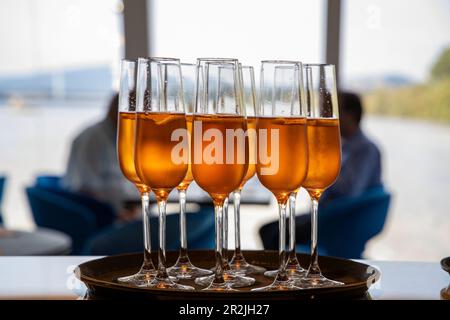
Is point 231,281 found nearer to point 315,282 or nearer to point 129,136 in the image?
point 315,282

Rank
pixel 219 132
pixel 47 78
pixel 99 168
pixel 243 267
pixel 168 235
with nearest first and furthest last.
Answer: pixel 219 132 → pixel 243 267 → pixel 168 235 → pixel 99 168 → pixel 47 78

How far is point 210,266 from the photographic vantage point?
4.79 feet

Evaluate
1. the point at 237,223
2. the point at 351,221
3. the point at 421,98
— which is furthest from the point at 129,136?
the point at 421,98

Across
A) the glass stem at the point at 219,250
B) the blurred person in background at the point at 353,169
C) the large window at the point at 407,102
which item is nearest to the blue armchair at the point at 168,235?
the blurred person in background at the point at 353,169

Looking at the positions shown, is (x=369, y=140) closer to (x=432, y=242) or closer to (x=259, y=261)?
(x=432, y=242)

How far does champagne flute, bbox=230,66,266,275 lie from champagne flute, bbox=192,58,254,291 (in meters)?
0.03

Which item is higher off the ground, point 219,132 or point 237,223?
point 219,132

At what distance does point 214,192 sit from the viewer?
1229 millimetres

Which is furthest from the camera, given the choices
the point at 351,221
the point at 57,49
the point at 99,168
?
the point at 57,49

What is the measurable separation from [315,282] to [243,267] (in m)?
0.21

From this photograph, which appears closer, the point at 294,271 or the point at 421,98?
the point at 294,271

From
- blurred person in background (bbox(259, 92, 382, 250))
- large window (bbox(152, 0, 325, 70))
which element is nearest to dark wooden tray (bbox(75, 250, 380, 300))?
blurred person in background (bbox(259, 92, 382, 250))
